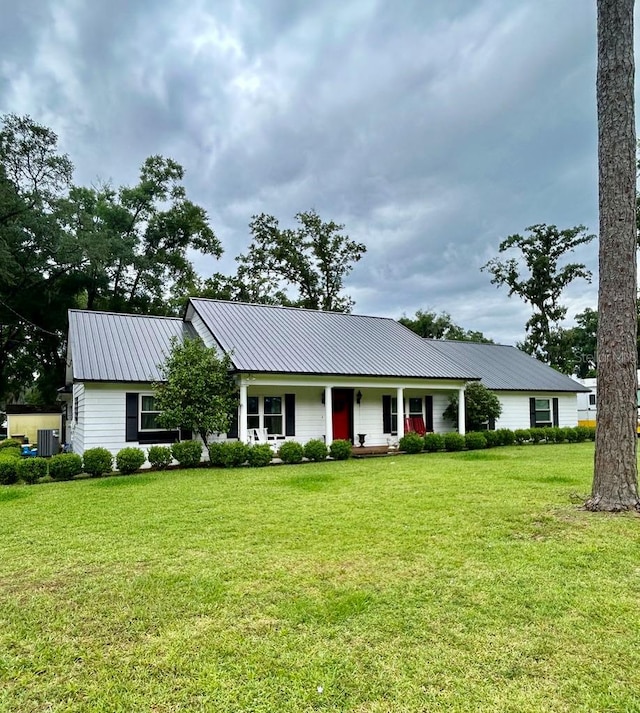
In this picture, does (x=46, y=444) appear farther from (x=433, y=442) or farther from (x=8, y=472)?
(x=433, y=442)

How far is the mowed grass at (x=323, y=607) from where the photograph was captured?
2.58 m

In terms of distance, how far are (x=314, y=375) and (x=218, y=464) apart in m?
3.97

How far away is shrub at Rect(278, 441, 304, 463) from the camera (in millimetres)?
12891

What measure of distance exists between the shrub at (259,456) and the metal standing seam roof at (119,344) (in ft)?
11.3

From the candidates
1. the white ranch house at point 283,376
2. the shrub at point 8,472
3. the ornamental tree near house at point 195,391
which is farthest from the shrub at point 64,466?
the ornamental tree near house at point 195,391

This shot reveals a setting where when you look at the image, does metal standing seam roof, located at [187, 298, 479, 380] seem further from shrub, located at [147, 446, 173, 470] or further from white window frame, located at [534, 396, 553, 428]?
white window frame, located at [534, 396, 553, 428]

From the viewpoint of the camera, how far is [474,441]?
15945mm

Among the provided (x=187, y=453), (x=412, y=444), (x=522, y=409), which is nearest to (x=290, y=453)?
(x=187, y=453)

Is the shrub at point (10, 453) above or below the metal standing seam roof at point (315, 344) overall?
below

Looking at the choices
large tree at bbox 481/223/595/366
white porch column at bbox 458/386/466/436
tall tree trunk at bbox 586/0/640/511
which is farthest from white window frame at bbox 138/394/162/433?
large tree at bbox 481/223/595/366

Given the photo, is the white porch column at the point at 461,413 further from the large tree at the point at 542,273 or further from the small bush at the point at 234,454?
the large tree at the point at 542,273

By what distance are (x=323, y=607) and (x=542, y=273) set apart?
36877 mm

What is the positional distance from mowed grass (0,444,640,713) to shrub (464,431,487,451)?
350 inches

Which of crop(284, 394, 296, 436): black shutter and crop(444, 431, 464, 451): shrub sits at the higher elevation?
crop(284, 394, 296, 436): black shutter
